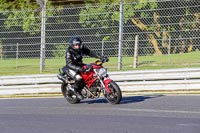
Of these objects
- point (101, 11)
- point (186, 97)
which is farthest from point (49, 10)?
point (186, 97)

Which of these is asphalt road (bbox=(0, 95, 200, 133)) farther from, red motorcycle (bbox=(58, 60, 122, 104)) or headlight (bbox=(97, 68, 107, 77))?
headlight (bbox=(97, 68, 107, 77))

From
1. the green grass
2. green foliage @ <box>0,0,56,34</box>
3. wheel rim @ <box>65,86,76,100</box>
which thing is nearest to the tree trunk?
the green grass

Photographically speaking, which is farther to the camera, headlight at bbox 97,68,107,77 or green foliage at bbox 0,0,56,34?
green foliage at bbox 0,0,56,34

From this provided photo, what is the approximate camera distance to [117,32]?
20516mm

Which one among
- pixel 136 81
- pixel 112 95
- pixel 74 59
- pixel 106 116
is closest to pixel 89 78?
pixel 74 59

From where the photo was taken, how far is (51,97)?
17.3 meters

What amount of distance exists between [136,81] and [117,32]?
3945 millimetres

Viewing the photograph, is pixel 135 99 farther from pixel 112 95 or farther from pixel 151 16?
pixel 151 16

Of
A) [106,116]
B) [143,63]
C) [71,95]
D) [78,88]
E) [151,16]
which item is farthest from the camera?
[143,63]

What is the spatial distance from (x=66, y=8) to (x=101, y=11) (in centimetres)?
136

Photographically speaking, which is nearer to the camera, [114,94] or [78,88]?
[114,94]

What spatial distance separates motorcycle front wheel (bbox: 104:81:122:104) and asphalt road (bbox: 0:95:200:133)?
0.17m

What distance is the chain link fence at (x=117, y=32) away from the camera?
2007 centimetres

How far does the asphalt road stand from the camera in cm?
1042
